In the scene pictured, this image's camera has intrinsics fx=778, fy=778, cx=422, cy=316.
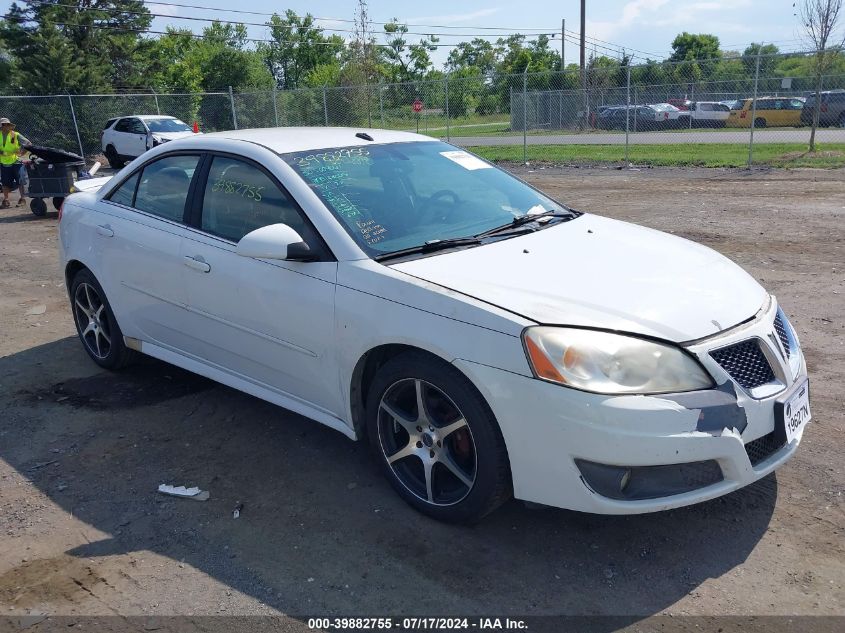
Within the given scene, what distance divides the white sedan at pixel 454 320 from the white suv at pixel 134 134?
19426 mm

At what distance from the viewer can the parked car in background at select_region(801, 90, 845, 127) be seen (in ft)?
65.4

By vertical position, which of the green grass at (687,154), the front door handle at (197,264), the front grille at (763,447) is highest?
the front door handle at (197,264)

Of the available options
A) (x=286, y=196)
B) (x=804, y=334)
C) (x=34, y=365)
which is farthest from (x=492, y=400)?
(x=34, y=365)

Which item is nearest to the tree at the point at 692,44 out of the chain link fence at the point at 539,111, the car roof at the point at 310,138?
the chain link fence at the point at 539,111

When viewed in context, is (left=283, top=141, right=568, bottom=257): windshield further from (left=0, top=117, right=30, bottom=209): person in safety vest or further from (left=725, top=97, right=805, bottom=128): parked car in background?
(left=725, top=97, right=805, bottom=128): parked car in background

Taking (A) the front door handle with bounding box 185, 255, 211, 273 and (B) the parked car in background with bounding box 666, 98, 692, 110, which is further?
(B) the parked car in background with bounding box 666, 98, 692, 110

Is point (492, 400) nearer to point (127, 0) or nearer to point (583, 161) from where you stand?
point (583, 161)

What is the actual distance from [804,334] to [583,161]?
15595 mm

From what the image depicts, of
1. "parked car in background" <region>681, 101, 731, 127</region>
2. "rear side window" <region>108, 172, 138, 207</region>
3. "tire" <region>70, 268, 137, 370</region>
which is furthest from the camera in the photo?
"parked car in background" <region>681, 101, 731, 127</region>

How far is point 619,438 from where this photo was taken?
9.45 ft

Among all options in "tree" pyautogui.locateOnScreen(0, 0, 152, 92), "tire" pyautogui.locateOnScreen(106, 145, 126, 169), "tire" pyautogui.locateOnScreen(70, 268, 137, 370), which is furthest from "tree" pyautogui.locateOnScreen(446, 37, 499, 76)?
"tire" pyautogui.locateOnScreen(70, 268, 137, 370)

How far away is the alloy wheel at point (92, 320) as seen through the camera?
17.9ft

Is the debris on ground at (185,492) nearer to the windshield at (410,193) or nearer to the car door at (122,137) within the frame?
the windshield at (410,193)

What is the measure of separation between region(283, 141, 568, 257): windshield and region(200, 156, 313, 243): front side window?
181mm
